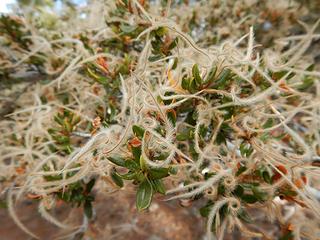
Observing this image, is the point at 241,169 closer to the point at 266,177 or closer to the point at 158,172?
the point at 266,177

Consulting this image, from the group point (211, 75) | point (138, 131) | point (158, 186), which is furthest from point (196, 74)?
point (158, 186)

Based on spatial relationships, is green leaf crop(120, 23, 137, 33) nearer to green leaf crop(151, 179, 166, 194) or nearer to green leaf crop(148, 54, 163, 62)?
green leaf crop(148, 54, 163, 62)

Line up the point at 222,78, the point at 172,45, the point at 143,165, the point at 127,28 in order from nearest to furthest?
1. the point at 143,165
2. the point at 222,78
3. the point at 172,45
4. the point at 127,28

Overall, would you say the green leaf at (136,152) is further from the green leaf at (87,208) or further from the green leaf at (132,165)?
the green leaf at (87,208)

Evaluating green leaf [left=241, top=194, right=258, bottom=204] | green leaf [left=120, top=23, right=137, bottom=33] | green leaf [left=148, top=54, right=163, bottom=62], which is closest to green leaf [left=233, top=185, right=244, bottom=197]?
green leaf [left=241, top=194, right=258, bottom=204]

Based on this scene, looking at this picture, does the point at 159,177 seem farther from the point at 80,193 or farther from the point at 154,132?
the point at 80,193

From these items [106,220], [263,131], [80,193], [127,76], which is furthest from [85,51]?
[106,220]
